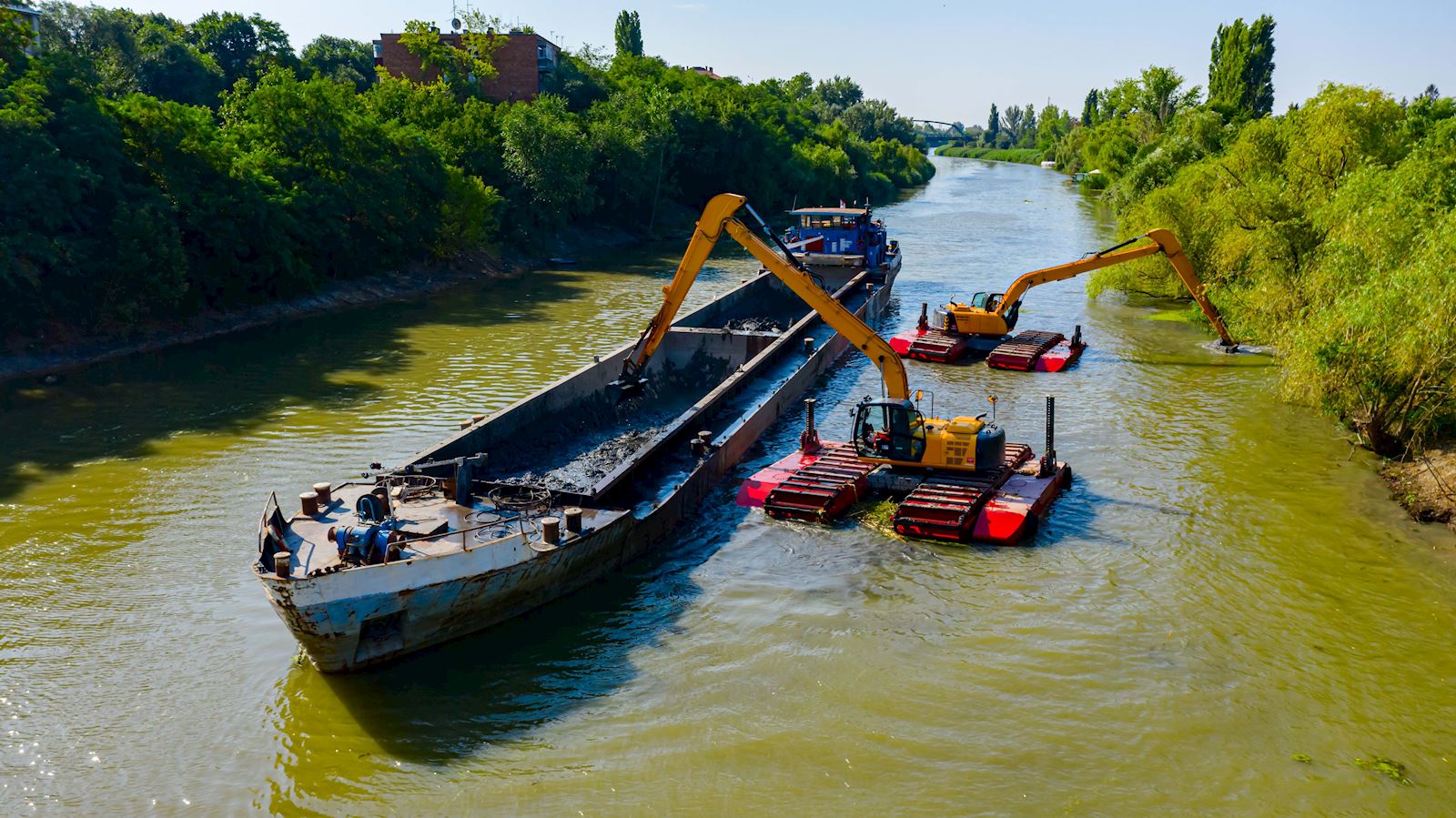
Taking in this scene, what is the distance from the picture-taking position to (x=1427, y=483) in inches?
739

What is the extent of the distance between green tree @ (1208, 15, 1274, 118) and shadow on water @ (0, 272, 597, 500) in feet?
233

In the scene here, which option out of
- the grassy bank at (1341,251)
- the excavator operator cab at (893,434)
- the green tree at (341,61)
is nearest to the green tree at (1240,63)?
the grassy bank at (1341,251)

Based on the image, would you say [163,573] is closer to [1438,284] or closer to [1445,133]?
[1438,284]

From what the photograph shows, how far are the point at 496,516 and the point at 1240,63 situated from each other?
87.5 metres

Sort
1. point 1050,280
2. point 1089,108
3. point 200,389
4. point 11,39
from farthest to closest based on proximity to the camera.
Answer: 1. point 1089,108
2. point 1050,280
3. point 11,39
4. point 200,389

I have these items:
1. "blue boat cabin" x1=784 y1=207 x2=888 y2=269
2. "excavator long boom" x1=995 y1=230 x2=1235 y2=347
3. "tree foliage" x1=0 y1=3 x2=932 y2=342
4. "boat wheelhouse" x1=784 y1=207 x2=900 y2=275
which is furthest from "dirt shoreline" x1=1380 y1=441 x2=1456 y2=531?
"tree foliage" x1=0 y1=3 x2=932 y2=342

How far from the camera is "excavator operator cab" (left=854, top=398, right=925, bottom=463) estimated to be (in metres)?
18.4

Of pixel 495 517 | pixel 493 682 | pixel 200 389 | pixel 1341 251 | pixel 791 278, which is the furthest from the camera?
pixel 200 389

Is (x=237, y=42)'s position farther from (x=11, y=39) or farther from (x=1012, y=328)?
(x=1012, y=328)

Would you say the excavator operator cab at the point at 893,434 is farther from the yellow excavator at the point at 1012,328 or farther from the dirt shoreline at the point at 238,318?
the dirt shoreline at the point at 238,318

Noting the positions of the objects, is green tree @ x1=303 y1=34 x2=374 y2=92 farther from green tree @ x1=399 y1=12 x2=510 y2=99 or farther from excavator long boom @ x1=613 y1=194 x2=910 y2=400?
excavator long boom @ x1=613 y1=194 x2=910 y2=400

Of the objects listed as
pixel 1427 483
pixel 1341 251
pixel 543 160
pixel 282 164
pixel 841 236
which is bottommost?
pixel 1427 483

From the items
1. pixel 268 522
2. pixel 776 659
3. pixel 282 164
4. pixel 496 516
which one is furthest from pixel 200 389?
pixel 776 659

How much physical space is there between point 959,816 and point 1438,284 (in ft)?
48.0
